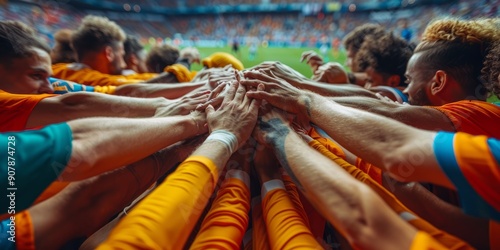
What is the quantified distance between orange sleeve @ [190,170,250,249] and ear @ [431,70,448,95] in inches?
67.1

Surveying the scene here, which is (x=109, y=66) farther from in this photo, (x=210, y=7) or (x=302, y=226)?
(x=210, y=7)

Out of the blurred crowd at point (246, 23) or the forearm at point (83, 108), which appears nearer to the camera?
the forearm at point (83, 108)

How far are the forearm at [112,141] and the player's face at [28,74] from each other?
1609 millimetres

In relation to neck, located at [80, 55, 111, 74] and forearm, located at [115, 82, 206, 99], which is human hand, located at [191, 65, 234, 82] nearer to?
forearm, located at [115, 82, 206, 99]

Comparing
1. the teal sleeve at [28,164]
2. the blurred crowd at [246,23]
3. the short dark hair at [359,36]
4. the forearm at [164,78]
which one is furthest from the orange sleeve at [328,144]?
the blurred crowd at [246,23]

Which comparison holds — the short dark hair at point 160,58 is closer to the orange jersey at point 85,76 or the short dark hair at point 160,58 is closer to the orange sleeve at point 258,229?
the orange jersey at point 85,76

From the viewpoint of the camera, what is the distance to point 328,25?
2872 cm

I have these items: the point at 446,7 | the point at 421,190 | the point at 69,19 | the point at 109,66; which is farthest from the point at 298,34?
the point at 421,190

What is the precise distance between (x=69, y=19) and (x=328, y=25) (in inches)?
1007

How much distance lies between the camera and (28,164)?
1025 millimetres

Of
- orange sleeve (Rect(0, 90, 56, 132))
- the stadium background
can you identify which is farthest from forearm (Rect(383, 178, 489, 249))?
the stadium background

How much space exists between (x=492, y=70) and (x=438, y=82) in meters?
0.32


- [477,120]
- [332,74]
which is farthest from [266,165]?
[332,74]

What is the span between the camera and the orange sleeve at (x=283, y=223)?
118 cm
